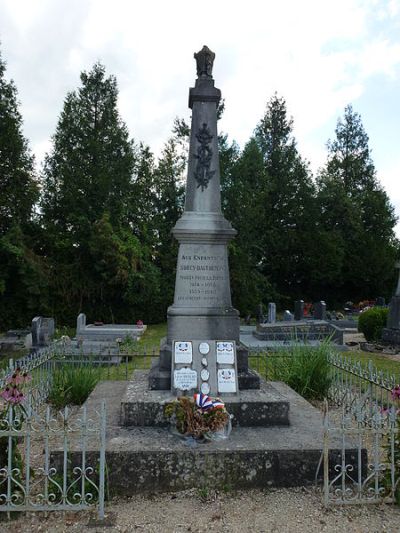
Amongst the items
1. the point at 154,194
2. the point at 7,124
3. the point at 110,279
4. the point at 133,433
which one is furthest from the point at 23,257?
the point at 133,433

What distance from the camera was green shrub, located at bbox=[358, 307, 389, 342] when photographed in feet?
53.6

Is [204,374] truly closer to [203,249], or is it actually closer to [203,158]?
[203,249]

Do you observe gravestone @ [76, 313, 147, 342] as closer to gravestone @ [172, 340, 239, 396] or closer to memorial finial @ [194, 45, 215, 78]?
gravestone @ [172, 340, 239, 396]

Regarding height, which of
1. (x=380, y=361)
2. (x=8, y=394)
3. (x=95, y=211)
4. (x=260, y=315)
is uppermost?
(x=95, y=211)

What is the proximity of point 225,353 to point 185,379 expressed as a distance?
2.08ft

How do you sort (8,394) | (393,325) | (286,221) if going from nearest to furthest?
(8,394) → (393,325) → (286,221)

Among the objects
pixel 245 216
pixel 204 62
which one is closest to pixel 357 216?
pixel 245 216

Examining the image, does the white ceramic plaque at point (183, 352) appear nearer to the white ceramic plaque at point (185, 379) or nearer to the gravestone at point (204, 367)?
the gravestone at point (204, 367)

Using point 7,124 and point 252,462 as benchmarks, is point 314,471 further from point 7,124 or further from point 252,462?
point 7,124

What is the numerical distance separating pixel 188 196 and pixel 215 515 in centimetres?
404

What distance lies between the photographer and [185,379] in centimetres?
534

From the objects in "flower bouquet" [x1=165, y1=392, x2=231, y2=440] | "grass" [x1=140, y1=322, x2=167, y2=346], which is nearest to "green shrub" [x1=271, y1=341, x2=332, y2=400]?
"flower bouquet" [x1=165, y1=392, x2=231, y2=440]

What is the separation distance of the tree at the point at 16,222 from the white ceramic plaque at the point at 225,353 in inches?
725

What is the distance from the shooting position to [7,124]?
23500 mm
